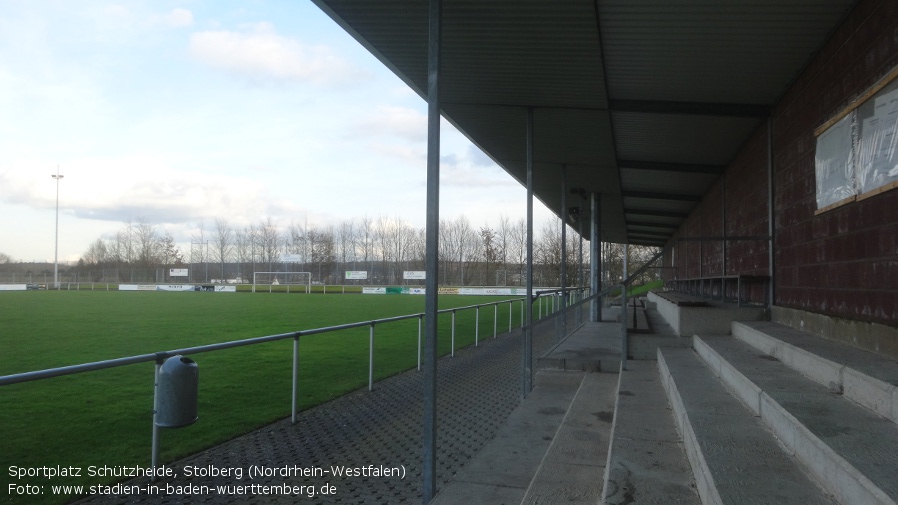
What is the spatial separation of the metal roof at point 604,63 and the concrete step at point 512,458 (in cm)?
340

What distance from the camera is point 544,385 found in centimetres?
742

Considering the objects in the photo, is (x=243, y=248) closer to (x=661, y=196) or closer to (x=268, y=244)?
(x=268, y=244)

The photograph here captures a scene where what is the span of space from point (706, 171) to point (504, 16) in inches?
303

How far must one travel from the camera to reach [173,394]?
13.4 feet

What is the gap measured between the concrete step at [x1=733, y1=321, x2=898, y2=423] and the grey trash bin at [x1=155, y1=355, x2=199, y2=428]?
13.5ft

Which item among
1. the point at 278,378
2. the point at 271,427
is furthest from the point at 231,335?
the point at 271,427

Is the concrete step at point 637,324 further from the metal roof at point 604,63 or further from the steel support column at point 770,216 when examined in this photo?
the metal roof at point 604,63

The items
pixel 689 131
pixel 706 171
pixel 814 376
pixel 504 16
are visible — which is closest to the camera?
pixel 814 376

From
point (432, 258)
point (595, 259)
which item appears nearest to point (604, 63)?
point (432, 258)

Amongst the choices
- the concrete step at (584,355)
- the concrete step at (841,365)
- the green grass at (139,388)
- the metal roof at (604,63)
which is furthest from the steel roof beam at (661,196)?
the concrete step at (841,365)

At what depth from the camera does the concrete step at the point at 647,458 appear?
2926 mm

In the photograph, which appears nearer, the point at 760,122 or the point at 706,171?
the point at 760,122

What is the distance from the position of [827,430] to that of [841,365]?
1056mm

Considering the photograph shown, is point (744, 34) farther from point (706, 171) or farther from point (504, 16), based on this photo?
point (706, 171)
